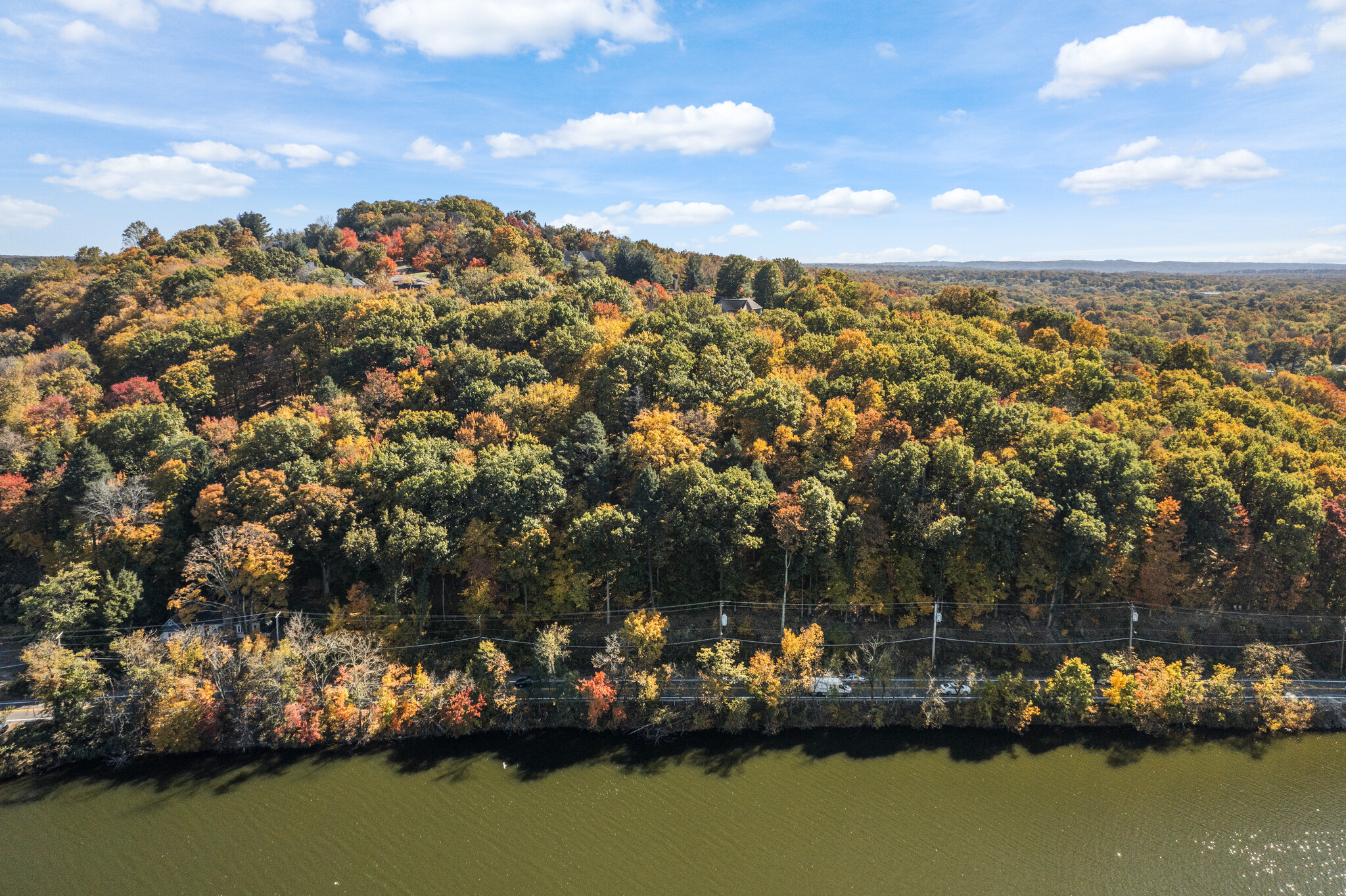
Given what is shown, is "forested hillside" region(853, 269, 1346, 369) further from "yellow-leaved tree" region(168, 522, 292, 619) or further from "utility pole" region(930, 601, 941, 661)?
"yellow-leaved tree" region(168, 522, 292, 619)

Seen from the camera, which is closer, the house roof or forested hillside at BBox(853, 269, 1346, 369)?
the house roof

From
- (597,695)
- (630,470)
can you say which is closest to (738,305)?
(630,470)

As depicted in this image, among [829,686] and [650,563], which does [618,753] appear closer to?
[650,563]

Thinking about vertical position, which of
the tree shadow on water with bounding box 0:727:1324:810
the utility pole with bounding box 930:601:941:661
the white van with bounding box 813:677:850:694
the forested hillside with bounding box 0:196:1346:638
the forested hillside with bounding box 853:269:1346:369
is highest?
the forested hillside with bounding box 853:269:1346:369

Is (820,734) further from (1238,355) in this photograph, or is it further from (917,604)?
(1238,355)

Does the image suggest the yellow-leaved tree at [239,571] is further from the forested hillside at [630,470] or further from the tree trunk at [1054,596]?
the tree trunk at [1054,596]

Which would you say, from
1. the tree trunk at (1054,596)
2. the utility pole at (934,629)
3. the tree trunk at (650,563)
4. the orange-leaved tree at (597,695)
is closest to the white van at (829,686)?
the utility pole at (934,629)

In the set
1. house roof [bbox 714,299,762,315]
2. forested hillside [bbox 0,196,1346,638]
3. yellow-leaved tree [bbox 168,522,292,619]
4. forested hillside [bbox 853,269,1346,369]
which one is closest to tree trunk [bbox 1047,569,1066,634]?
forested hillside [bbox 0,196,1346,638]
